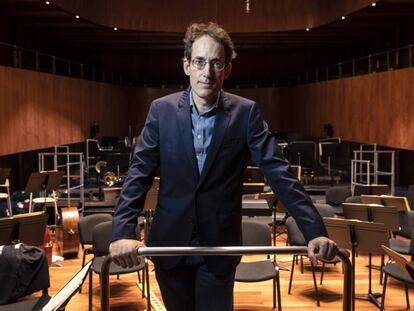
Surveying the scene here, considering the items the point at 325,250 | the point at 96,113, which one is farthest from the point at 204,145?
the point at 96,113

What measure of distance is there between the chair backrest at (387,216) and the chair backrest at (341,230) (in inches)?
27.5

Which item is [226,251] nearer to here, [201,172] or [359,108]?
[201,172]

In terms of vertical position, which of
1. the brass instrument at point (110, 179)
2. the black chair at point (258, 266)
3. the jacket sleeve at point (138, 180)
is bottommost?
the black chair at point (258, 266)

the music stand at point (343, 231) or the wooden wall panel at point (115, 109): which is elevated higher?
the wooden wall panel at point (115, 109)

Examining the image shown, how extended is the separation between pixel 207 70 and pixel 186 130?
0.26 m

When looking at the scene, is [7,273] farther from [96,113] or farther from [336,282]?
[96,113]

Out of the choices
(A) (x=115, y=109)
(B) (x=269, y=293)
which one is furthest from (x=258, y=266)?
(A) (x=115, y=109)

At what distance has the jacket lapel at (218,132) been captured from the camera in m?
2.10

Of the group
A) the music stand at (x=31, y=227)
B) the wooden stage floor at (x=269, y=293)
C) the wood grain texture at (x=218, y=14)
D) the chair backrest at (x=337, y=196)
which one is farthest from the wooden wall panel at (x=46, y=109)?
the chair backrest at (x=337, y=196)

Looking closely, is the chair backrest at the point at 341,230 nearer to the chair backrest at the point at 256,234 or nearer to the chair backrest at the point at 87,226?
the chair backrest at the point at 256,234

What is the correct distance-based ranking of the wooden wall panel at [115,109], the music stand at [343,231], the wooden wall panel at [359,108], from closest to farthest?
1. the music stand at [343,231]
2. the wooden wall panel at [115,109]
3. the wooden wall panel at [359,108]

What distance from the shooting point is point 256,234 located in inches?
208

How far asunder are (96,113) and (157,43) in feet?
8.85

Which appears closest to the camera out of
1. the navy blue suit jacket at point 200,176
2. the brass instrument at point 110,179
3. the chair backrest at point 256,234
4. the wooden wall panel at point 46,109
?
the navy blue suit jacket at point 200,176
